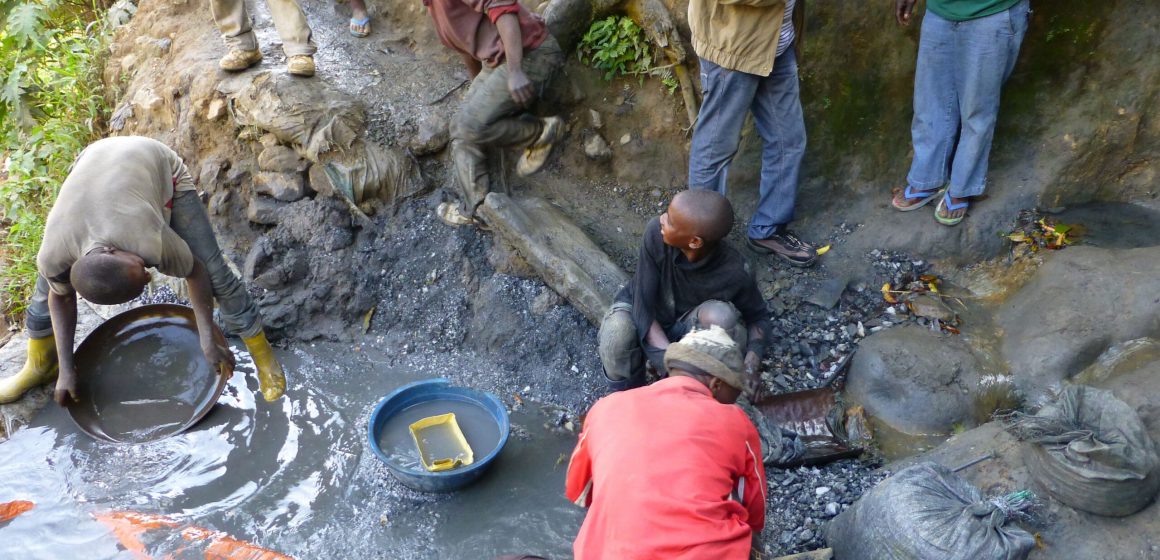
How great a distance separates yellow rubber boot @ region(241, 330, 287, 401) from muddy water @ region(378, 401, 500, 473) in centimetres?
80

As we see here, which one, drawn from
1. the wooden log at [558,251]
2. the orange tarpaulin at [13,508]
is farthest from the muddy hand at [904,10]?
the orange tarpaulin at [13,508]

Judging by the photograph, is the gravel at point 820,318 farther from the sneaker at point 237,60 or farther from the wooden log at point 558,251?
the sneaker at point 237,60

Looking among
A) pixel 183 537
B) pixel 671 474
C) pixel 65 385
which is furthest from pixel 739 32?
pixel 65 385

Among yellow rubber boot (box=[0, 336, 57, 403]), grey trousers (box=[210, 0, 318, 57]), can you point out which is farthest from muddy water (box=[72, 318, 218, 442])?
grey trousers (box=[210, 0, 318, 57])

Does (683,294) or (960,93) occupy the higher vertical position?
(960,93)

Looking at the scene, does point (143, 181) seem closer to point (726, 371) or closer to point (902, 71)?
point (726, 371)

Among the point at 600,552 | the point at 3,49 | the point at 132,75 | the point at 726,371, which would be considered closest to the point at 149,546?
the point at 600,552

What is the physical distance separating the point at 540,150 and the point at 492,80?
581 mm

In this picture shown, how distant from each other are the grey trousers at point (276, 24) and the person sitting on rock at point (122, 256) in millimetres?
1264

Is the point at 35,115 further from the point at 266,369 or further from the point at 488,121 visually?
the point at 488,121

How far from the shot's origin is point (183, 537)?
3.19 meters

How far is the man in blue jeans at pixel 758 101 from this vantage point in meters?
3.48

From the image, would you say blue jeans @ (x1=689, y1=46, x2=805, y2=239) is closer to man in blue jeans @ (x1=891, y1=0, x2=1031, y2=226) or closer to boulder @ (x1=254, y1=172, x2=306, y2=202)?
man in blue jeans @ (x1=891, y1=0, x2=1031, y2=226)

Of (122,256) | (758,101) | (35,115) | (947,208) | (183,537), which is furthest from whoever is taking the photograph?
(35,115)
